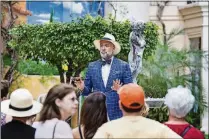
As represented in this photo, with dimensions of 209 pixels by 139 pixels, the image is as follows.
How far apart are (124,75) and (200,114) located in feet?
36.5

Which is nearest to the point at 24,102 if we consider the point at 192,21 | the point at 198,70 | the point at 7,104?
the point at 7,104

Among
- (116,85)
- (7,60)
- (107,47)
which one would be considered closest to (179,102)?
(116,85)

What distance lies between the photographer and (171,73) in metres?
17.4

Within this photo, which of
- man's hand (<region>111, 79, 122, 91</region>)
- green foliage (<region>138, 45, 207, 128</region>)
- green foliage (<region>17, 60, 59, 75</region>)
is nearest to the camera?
man's hand (<region>111, 79, 122, 91</region>)

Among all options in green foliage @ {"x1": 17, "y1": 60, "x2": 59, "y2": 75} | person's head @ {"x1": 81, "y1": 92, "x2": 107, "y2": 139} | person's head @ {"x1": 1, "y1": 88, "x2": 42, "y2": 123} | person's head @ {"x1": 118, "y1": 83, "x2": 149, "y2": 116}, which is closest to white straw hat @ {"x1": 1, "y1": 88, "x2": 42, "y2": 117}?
person's head @ {"x1": 1, "y1": 88, "x2": 42, "y2": 123}

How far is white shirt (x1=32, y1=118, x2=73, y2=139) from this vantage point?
15.1 ft

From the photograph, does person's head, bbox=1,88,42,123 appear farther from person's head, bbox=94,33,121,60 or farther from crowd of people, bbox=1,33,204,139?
person's head, bbox=94,33,121,60

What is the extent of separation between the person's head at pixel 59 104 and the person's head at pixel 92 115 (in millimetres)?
253

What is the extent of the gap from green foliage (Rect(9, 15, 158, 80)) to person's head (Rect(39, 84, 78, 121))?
845 cm

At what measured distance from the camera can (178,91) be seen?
4996 mm

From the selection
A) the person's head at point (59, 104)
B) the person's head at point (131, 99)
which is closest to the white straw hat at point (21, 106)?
the person's head at point (59, 104)

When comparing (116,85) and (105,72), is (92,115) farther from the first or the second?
(105,72)

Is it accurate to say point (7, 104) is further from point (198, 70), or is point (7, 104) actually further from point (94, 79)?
point (198, 70)

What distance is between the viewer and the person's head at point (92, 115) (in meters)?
5.14
